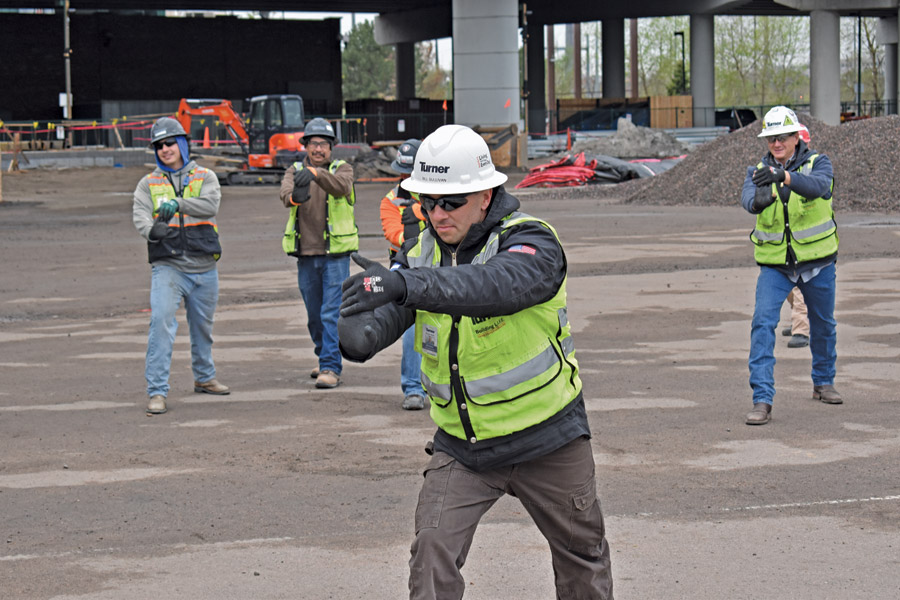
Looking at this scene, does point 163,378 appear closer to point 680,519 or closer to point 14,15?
point 680,519

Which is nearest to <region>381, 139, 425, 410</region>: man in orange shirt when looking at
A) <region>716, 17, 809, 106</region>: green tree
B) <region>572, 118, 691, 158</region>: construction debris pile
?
<region>572, 118, 691, 158</region>: construction debris pile

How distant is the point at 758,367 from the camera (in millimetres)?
8383

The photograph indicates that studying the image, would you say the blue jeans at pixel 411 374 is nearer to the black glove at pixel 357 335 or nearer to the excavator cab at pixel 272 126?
the black glove at pixel 357 335

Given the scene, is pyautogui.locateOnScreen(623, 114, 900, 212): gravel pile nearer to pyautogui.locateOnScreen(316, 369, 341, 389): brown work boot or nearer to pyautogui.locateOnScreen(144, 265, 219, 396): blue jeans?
pyautogui.locateOnScreen(316, 369, 341, 389): brown work boot

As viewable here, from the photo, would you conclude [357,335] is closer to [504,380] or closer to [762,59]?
[504,380]

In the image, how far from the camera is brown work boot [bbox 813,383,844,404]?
8875 mm

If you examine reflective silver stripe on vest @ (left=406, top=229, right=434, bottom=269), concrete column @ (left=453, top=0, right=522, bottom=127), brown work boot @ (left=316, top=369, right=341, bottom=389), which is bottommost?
brown work boot @ (left=316, top=369, right=341, bottom=389)

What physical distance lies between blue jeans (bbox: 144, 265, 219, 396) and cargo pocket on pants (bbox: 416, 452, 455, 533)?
17.2 feet

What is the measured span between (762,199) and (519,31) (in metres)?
54.5

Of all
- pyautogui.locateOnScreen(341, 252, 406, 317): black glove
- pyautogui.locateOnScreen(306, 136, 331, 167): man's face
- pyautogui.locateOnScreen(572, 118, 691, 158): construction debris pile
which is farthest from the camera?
pyautogui.locateOnScreen(572, 118, 691, 158): construction debris pile

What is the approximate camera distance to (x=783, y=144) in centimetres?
861

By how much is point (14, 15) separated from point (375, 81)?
5636 cm

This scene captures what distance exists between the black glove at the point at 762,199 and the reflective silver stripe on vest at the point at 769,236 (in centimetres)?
17

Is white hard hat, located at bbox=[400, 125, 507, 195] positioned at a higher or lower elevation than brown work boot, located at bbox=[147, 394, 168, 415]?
higher
